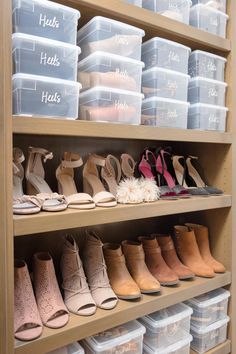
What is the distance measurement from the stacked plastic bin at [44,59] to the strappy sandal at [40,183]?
0.22 metres

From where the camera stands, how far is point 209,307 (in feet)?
4.72

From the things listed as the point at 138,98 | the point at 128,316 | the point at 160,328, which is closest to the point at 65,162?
the point at 138,98

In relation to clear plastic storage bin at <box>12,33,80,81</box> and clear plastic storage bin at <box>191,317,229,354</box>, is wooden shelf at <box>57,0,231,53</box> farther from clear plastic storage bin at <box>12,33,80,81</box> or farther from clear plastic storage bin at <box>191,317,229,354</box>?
clear plastic storage bin at <box>191,317,229,354</box>

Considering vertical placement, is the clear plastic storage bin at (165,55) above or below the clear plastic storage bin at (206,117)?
above

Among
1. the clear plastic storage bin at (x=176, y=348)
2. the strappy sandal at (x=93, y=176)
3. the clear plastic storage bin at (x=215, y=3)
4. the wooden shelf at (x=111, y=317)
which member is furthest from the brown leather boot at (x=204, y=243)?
the clear plastic storage bin at (x=215, y=3)

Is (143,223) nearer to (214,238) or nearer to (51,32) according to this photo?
(214,238)

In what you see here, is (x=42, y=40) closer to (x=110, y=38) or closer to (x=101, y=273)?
(x=110, y=38)

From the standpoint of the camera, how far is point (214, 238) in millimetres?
1601

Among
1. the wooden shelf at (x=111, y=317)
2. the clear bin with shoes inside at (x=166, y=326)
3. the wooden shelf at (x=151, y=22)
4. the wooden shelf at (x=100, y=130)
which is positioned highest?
the wooden shelf at (x=151, y=22)

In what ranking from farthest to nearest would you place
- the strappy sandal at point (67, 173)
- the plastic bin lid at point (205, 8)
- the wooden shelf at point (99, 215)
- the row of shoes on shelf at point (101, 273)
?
the plastic bin lid at point (205, 8) → the strappy sandal at point (67, 173) → the row of shoes on shelf at point (101, 273) → the wooden shelf at point (99, 215)

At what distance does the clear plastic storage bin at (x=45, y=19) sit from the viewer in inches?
37.0

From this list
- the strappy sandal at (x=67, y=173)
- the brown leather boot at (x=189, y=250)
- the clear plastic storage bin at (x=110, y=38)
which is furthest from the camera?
the brown leather boot at (x=189, y=250)

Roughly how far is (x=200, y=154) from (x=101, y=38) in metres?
0.84

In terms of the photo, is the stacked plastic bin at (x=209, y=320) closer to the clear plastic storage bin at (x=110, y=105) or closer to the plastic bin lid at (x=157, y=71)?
the clear plastic storage bin at (x=110, y=105)
